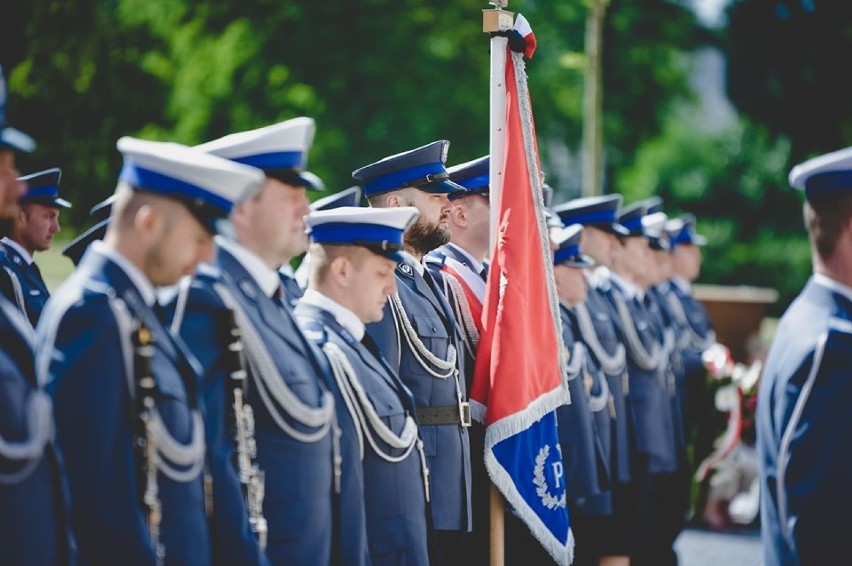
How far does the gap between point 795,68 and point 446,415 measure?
25.2m

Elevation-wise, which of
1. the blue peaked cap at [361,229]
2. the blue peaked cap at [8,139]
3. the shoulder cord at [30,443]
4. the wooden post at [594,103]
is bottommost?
the shoulder cord at [30,443]

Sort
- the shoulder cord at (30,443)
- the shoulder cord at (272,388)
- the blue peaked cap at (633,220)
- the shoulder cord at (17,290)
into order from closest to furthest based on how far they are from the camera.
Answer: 1. the shoulder cord at (30,443)
2. the shoulder cord at (272,388)
3. the shoulder cord at (17,290)
4. the blue peaked cap at (633,220)

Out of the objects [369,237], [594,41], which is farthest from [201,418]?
[594,41]

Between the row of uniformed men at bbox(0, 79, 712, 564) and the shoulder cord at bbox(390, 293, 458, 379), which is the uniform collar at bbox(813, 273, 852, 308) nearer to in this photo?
the row of uniformed men at bbox(0, 79, 712, 564)

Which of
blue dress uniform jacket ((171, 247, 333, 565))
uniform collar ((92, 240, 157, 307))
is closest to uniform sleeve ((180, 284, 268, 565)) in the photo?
blue dress uniform jacket ((171, 247, 333, 565))

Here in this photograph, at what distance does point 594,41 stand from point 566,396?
32.7ft

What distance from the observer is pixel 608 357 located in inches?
271

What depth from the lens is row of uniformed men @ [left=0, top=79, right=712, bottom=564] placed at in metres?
2.68

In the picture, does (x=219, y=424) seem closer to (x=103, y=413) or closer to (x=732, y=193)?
(x=103, y=413)

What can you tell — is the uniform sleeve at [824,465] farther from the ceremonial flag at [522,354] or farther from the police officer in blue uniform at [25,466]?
the police officer in blue uniform at [25,466]

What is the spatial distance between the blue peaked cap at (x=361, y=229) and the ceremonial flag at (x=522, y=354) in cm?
121

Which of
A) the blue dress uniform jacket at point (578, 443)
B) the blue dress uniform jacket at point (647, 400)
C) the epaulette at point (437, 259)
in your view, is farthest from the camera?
the blue dress uniform jacket at point (647, 400)

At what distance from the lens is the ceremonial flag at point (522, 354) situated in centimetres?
491

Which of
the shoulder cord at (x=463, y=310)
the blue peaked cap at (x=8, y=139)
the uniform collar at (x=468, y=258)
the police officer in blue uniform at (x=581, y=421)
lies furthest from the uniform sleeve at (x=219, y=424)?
the police officer in blue uniform at (x=581, y=421)
